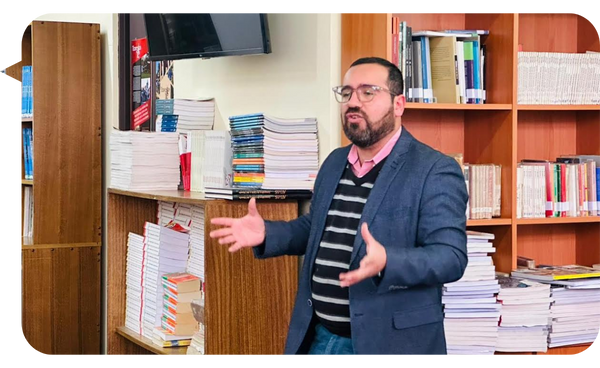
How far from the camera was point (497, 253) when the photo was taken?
12.0 feet

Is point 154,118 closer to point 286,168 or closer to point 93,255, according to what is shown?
point 93,255

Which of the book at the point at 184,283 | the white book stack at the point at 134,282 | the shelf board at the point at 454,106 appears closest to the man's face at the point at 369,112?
the shelf board at the point at 454,106

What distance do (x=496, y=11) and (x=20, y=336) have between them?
3338 mm

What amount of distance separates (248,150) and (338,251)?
3.00ft

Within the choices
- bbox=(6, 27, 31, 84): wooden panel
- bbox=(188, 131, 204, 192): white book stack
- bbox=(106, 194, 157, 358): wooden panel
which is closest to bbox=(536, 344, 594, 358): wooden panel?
bbox=(188, 131, 204, 192): white book stack

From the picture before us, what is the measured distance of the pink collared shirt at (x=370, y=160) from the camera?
2668 mm

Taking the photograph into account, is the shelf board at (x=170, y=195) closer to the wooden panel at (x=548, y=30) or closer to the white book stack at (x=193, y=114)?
the white book stack at (x=193, y=114)

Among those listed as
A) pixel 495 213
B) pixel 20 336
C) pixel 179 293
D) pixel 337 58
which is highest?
pixel 337 58

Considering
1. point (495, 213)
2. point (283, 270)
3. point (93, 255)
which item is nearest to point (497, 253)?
point (495, 213)

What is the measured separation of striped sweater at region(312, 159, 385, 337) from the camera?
2.62 m

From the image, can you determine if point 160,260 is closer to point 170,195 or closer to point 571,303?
point 170,195

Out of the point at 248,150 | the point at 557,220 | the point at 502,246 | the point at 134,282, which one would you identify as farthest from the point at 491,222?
the point at 134,282

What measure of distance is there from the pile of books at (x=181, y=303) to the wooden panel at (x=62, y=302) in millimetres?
1477

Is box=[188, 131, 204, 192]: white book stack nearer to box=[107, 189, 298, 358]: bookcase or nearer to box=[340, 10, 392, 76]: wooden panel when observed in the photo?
box=[107, 189, 298, 358]: bookcase
